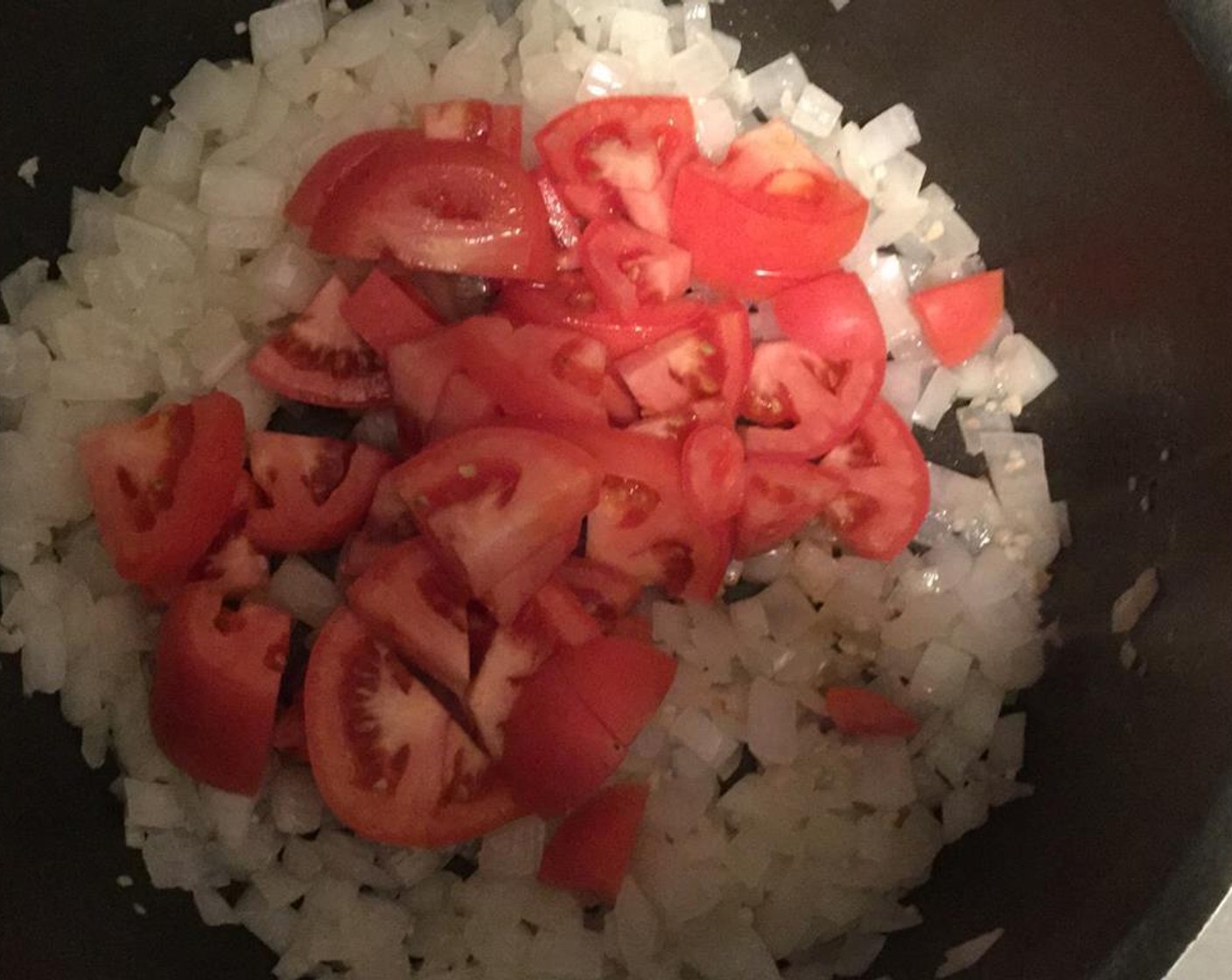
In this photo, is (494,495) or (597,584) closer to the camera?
(494,495)

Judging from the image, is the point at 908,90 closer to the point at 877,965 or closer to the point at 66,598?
the point at 877,965

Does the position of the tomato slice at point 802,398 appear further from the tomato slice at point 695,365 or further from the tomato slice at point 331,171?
the tomato slice at point 331,171

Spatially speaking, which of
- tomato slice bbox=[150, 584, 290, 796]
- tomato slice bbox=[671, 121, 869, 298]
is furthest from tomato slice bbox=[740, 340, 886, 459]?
tomato slice bbox=[150, 584, 290, 796]

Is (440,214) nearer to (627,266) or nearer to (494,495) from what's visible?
(627,266)

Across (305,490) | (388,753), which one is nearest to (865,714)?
(388,753)

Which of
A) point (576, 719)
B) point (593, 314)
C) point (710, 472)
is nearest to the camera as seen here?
point (576, 719)

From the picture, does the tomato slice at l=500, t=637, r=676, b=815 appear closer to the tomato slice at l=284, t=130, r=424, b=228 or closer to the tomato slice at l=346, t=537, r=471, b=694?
the tomato slice at l=346, t=537, r=471, b=694

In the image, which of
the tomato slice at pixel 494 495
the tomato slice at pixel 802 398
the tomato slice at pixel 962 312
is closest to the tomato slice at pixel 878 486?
the tomato slice at pixel 802 398

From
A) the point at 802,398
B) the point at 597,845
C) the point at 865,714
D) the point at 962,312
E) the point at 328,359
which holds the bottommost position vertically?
the point at 597,845
